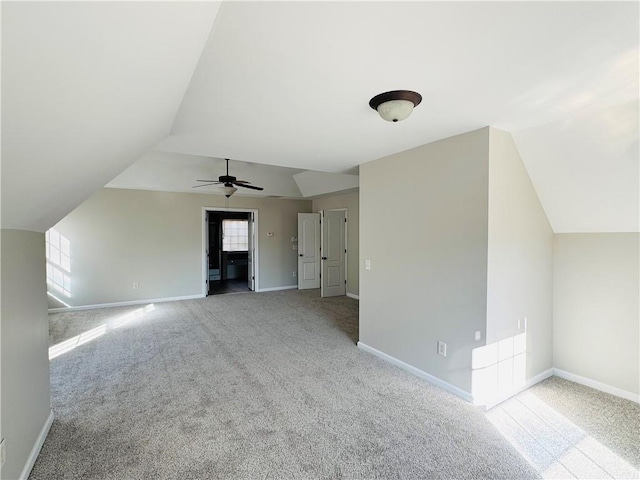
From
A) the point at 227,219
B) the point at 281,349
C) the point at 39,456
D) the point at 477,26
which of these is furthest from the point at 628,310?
the point at 227,219

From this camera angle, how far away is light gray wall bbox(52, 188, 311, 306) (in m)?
6.01

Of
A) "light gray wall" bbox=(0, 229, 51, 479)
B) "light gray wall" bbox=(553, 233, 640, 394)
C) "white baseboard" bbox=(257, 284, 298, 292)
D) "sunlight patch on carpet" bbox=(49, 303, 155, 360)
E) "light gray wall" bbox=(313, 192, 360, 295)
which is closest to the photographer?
"light gray wall" bbox=(0, 229, 51, 479)

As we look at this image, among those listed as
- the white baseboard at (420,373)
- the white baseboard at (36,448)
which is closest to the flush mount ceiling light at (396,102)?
the white baseboard at (420,373)

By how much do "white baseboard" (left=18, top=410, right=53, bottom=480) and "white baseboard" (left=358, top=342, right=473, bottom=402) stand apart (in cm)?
310

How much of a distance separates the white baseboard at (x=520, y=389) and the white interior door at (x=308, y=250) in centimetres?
564

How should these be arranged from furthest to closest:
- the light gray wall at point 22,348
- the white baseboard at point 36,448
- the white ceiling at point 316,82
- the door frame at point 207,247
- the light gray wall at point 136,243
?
the door frame at point 207,247 → the light gray wall at point 136,243 → the white baseboard at point 36,448 → the light gray wall at point 22,348 → the white ceiling at point 316,82

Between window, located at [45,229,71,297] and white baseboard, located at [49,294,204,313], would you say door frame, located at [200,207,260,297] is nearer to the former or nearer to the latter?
white baseboard, located at [49,294,204,313]

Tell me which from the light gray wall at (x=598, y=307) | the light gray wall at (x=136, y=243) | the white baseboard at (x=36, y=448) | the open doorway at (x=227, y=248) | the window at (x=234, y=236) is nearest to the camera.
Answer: the white baseboard at (x=36, y=448)

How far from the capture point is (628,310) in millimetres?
2797

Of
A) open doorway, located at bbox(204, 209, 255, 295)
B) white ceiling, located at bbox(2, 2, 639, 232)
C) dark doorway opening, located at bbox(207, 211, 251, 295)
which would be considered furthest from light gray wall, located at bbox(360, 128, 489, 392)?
dark doorway opening, located at bbox(207, 211, 251, 295)

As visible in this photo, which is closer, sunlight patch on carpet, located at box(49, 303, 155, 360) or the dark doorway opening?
sunlight patch on carpet, located at box(49, 303, 155, 360)

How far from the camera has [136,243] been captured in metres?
6.50

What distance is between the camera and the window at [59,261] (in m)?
5.83

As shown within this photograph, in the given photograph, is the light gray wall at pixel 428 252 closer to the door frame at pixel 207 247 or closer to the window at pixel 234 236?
the door frame at pixel 207 247
